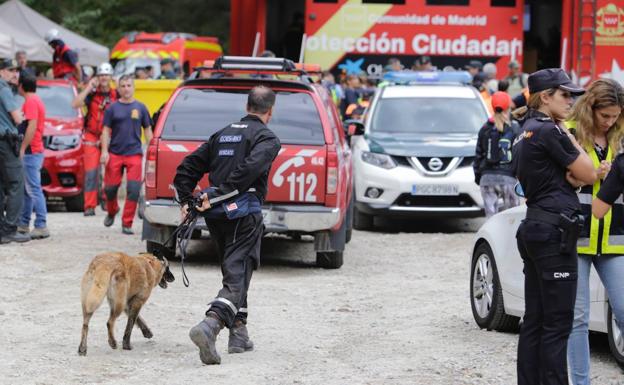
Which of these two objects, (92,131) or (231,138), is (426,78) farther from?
(231,138)

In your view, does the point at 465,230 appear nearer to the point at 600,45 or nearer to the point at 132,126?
the point at 132,126

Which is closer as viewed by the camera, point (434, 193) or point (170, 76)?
point (434, 193)

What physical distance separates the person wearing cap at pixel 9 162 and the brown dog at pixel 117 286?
17.3 ft

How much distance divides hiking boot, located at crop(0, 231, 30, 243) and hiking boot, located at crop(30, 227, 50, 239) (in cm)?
26

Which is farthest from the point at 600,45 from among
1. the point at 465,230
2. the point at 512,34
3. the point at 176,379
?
the point at 176,379

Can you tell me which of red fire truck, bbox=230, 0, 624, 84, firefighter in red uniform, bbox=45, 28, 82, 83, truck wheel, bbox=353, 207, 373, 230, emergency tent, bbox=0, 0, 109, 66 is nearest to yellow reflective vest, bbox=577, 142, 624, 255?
truck wheel, bbox=353, 207, 373, 230

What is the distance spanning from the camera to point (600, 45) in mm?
22219

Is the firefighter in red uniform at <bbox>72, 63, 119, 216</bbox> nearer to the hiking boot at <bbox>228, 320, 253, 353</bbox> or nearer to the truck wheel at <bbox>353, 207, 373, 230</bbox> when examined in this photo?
the truck wheel at <bbox>353, 207, 373, 230</bbox>

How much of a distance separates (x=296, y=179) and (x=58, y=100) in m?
7.69

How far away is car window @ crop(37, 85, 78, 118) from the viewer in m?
18.6

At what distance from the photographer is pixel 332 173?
39.8ft

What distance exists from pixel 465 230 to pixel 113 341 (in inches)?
366

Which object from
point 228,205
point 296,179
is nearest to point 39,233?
point 296,179

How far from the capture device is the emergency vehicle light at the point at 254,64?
41.8 ft
